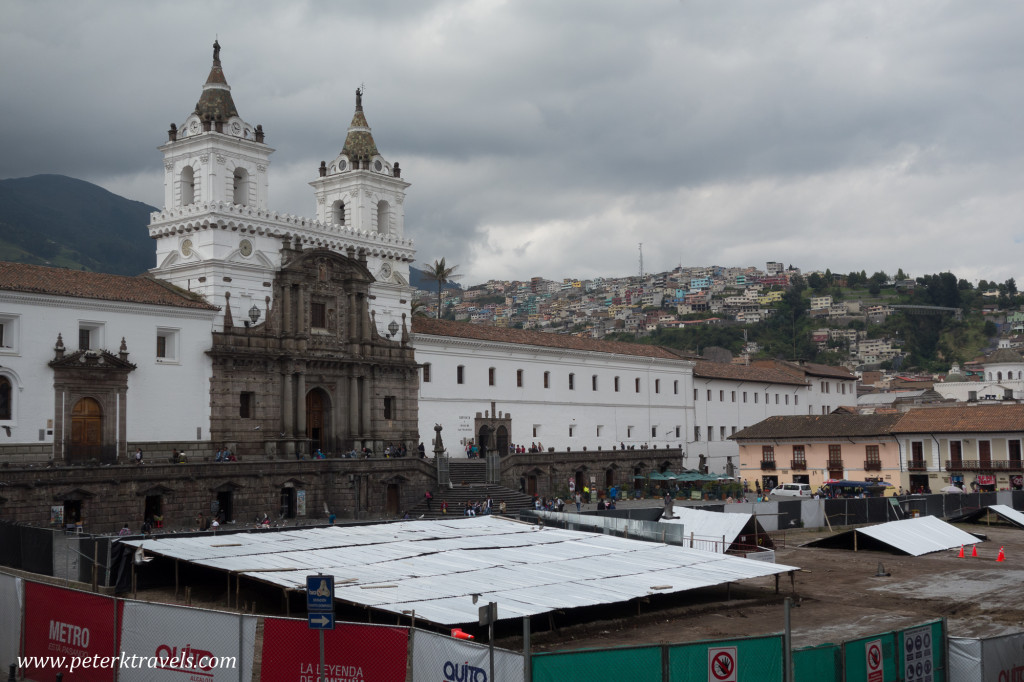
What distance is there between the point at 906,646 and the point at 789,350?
154324mm

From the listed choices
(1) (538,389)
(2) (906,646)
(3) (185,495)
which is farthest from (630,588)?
(1) (538,389)

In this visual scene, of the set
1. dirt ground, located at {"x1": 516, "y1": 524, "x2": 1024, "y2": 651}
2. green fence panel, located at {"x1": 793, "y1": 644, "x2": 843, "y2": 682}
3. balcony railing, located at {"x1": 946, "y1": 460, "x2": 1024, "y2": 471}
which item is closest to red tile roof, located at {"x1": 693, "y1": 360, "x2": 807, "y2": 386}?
balcony railing, located at {"x1": 946, "y1": 460, "x2": 1024, "y2": 471}

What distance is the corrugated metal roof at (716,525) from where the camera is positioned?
3441cm

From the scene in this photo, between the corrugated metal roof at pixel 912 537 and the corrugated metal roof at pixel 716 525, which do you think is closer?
the corrugated metal roof at pixel 716 525

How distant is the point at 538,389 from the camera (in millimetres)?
65188

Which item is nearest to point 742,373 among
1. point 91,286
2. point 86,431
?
point 91,286

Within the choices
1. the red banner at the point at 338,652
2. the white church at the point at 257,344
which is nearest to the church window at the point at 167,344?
the white church at the point at 257,344

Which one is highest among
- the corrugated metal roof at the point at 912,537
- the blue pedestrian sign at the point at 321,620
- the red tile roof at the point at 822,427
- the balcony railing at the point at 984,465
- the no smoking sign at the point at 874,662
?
the red tile roof at the point at 822,427

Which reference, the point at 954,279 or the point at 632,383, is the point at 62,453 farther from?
the point at 954,279

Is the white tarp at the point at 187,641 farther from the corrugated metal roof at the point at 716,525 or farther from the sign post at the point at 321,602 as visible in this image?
the corrugated metal roof at the point at 716,525

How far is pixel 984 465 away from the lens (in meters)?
60.8

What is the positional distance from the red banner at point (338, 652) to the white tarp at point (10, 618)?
5.43 meters

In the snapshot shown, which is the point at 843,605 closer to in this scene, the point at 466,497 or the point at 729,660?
the point at 729,660

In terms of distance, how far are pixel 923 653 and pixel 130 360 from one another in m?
35.3
